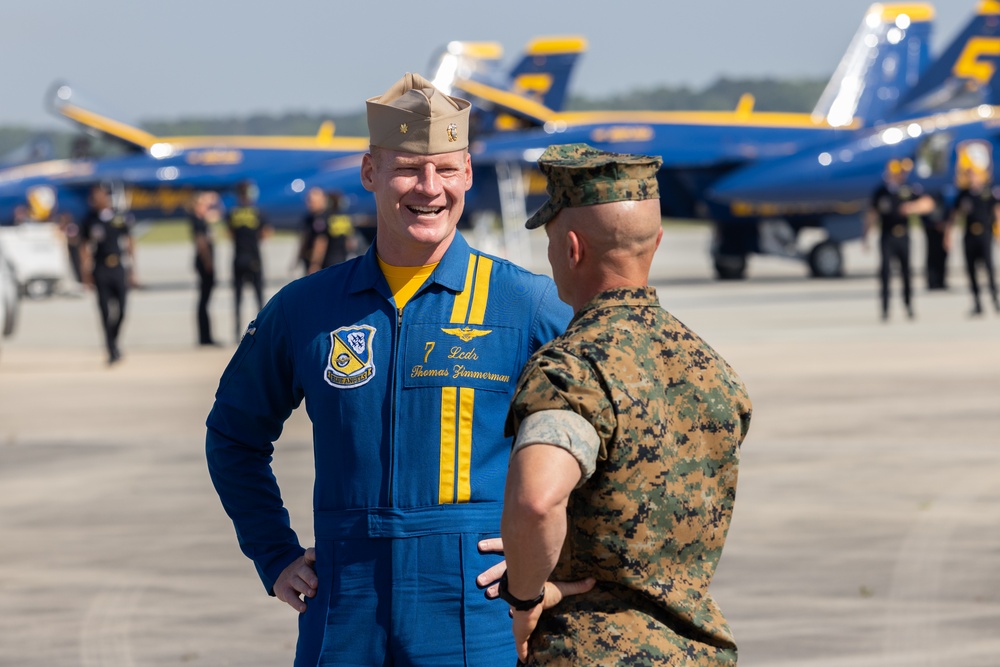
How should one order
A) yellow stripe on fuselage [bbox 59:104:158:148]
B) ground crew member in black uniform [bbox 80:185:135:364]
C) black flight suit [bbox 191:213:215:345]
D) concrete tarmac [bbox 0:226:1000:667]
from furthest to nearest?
yellow stripe on fuselage [bbox 59:104:158:148]
black flight suit [bbox 191:213:215:345]
ground crew member in black uniform [bbox 80:185:135:364]
concrete tarmac [bbox 0:226:1000:667]

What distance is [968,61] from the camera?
37.5 meters

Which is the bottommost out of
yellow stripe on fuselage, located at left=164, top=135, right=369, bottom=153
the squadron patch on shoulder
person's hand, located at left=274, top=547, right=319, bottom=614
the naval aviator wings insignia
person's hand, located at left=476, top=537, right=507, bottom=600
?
yellow stripe on fuselage, located at left=164, top=135, right=369, bottom=153

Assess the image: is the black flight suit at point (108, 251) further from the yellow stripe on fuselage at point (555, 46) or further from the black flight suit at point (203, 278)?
the yellow stripe on fuselage at point (555, 46)

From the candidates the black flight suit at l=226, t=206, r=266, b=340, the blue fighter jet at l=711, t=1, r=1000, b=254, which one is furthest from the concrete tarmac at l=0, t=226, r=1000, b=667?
the blue fighter jet at l=711, t=1, r=1000, b=254

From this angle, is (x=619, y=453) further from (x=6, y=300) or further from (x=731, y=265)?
(x=731, y=265)

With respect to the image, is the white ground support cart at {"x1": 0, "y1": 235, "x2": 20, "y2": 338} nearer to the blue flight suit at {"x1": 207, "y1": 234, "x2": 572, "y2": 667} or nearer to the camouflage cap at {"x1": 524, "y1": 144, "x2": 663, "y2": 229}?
the blue flight suit at {"x1": 207, "y1": 234, "x2": 572, "y2": 667}

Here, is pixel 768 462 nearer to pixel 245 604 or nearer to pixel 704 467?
pixel 245 604

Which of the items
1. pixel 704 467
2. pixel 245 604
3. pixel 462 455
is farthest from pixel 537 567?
pixel 245 604

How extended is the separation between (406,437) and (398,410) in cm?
6

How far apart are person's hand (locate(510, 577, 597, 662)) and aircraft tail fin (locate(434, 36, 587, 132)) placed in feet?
109

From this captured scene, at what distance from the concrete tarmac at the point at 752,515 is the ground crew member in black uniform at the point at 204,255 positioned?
869mm

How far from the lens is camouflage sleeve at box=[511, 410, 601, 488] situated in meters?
2.41

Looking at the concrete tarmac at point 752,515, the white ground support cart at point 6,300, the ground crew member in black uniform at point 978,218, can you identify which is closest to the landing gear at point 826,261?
the ground crew member in black uniform at point 978,218

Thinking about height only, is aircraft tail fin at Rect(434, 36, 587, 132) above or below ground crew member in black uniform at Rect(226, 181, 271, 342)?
above
